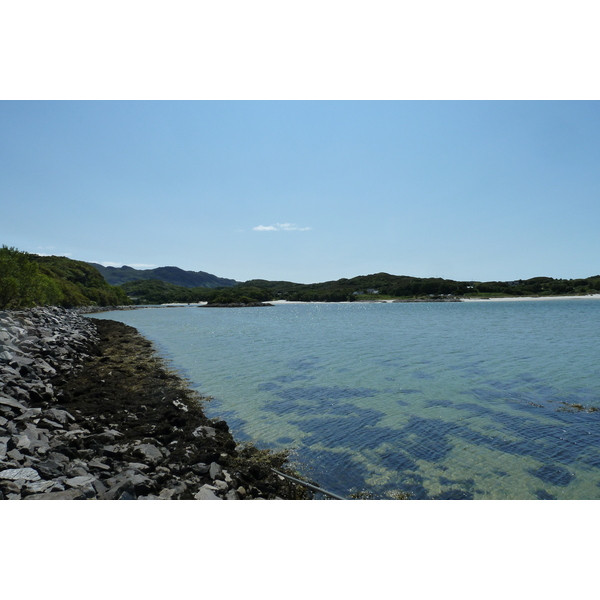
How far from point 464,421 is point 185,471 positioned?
9108 mm

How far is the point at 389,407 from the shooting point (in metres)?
13.6

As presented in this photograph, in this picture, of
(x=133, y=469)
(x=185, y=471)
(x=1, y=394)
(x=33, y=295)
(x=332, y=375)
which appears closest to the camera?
(x=133, y=469)

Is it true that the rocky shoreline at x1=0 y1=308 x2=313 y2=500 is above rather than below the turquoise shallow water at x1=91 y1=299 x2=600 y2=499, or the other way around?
above

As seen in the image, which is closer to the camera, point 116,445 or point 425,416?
point 116,445

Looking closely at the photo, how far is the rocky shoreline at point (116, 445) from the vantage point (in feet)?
21.0

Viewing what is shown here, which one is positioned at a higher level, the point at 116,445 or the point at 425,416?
the point at 116,445

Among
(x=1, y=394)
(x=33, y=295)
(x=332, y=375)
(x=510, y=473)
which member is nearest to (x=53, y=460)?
(x=1, y=394)

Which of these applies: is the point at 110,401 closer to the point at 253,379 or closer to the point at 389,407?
the point at 253,379

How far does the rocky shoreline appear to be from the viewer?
6402 mm

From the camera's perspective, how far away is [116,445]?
898 centimetres

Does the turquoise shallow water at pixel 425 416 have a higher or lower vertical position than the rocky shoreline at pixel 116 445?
lower

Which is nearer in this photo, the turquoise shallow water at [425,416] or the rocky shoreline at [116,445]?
the rocky shoreline at [116,445]

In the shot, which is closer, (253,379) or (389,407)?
(389,407)

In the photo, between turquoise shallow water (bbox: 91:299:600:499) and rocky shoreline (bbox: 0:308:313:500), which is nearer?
rocky shoreline (bbox: 0:308:313:500)
